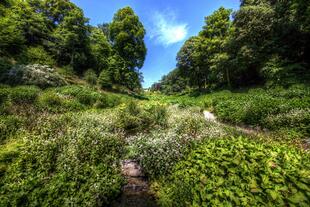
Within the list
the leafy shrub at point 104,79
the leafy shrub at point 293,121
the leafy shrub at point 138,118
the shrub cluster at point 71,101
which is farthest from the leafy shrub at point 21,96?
the leafy shrub at point 293,121

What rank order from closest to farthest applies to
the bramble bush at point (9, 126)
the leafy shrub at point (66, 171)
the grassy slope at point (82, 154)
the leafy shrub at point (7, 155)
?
the leafy shrub at point (66, 171), the grassy slope at point (82, 154), the leafy shrub at point (7, 155), the bramble bush at point (9, 126)

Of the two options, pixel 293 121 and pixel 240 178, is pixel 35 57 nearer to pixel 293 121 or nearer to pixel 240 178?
pixel 240 178

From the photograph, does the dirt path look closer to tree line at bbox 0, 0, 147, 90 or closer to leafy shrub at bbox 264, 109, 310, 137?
leafy shrub at bbox 264, 109, 310, 137

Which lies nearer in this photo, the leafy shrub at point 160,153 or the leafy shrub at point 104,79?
the leafy shrub at point 160,153

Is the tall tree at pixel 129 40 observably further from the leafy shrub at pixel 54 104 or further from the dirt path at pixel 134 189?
the dirt path at pixel 134 189

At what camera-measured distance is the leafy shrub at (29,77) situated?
1274 cm

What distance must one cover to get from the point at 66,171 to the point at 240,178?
3.42m

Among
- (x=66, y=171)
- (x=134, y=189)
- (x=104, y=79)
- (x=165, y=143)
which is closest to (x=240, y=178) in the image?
(x=165, y=143)

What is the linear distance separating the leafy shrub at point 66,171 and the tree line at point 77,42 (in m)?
17.1

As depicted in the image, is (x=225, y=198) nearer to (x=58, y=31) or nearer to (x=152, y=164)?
(x=152, y=164)

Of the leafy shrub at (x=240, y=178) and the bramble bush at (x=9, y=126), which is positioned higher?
the bramble bush at (x=9, y=126)

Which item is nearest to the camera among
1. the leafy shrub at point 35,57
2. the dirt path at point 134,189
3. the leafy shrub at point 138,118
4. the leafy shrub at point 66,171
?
the leafy shrub at point 66,171

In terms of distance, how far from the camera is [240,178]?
2684 mm

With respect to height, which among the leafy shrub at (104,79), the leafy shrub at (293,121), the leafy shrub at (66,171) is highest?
the leafy shrub at (104,79)
